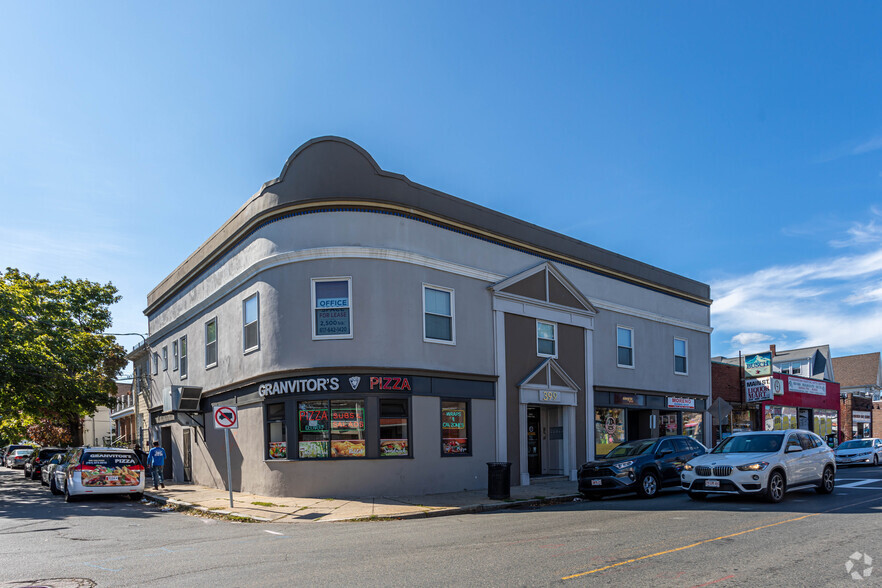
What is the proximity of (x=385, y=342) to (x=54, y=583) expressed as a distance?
34.0 ft

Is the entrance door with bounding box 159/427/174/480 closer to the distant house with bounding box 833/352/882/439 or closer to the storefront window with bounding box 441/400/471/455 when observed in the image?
the storefront window with bounding box 441/400/471/455

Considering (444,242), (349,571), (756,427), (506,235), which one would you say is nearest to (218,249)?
(444,242)

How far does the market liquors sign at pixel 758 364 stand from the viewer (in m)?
33.9

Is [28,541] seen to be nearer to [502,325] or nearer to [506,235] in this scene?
[502,325]

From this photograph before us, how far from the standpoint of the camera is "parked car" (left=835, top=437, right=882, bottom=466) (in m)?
28.8

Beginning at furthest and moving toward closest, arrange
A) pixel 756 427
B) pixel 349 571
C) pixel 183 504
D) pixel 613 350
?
pixel 756 427 → pixel 613 350 → pixel 183 504 → pixel 349 571

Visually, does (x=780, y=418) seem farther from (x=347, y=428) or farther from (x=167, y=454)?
(x=167, y=454)

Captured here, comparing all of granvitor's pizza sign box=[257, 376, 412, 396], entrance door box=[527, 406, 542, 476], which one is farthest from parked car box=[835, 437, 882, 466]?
granvitor's pizza sign box=[257, 376, 412, 396]

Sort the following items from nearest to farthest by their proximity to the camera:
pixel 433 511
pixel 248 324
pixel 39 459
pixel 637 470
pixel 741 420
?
pixel 433 511 → pixel 637 470 → pixel 248 324 → pixel 39 459 → pixel 741 420

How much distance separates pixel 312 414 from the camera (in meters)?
17.6

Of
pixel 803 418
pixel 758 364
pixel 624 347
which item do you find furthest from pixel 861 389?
pixel 624 347

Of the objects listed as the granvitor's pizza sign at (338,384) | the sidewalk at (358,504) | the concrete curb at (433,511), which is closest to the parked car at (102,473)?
the sidewalk at (358,504)

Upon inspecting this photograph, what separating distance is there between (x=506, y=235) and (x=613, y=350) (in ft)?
23.3

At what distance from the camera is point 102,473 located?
749 inches
